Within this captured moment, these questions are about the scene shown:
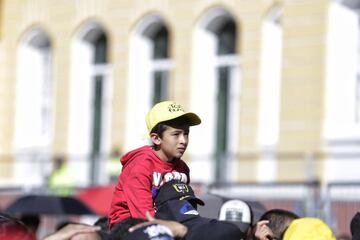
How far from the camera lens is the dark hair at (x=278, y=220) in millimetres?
8570

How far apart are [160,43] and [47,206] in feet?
34.8

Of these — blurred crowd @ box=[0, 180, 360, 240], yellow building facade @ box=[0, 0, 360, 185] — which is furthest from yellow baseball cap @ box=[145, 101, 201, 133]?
yellow building facade @ box=[0, 0, 360, 185]

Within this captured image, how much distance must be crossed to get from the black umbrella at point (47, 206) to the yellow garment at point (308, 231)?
896cm

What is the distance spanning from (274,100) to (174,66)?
301 centimetres

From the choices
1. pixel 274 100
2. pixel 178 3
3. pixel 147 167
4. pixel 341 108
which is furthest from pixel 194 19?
pixel 147 167

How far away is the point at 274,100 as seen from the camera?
23875 millimetres

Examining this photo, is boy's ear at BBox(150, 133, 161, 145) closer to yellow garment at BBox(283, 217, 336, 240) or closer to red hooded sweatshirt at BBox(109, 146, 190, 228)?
red hooded sweatshirt at BBox(109, 146, 190, 228)

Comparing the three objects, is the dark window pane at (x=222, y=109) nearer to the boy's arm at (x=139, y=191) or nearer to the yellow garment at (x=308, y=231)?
the yellow garment at (x=308, y=231)

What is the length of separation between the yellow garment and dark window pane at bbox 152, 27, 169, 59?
19.2m

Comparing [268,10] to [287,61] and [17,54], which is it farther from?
[17,54]

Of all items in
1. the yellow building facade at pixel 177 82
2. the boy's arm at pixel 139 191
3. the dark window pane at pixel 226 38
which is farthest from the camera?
the dark window pane at pixel 226 38

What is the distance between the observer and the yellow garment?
7.74 meters

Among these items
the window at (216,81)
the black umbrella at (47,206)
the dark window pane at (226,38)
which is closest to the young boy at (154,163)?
the black umbrella at (47,206)

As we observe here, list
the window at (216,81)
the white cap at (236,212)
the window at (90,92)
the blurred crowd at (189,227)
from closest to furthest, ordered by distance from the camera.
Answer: the blurred crowd at (189,227), the white cap at (236,212), the window at (216,81), the window at (90,92)
